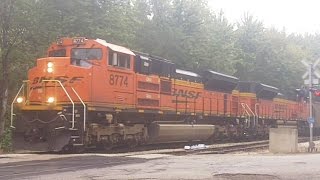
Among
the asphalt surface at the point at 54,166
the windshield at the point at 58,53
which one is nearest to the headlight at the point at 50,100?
the windshield at the point at 58,53

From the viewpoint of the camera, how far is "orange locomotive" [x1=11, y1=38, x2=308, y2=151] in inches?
675

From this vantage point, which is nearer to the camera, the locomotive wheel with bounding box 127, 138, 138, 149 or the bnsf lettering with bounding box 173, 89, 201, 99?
the locomotive wheel with bounding box 127, 138, 138, 149

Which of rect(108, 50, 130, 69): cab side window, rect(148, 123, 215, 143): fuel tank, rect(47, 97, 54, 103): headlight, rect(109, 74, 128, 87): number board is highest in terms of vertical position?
rect(108, 50, 130, 69): cab side window

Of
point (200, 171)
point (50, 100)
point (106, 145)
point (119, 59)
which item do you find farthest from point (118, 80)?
point (200, 171)

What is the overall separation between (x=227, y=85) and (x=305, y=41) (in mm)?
52440

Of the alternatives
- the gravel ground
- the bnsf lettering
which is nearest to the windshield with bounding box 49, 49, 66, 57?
the bnsf lettering

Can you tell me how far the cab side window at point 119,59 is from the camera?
18.5 meters

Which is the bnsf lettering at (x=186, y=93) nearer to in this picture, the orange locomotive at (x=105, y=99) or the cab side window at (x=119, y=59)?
the orange locomotive at (x=105, y=99)

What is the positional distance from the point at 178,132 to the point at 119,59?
594 cm

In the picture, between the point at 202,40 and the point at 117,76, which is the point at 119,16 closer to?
the point at 117,76

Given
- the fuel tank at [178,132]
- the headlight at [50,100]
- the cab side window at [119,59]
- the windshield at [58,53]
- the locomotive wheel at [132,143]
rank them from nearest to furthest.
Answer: the headlight at [50,100], the cab side window at [119,59], the windshield at [58,53], the locomotive wheel at [132,143], the fuel tank at [178,132]

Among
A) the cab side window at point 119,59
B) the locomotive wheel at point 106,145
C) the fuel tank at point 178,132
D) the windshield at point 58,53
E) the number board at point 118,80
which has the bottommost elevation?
the locomotive wheel at point 106,145

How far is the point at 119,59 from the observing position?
18.9 meters

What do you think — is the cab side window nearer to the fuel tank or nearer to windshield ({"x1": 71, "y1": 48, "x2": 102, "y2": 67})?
→ windshield ({"x1": 71, "y1": 48, "x2": 102, "y2": 67})
